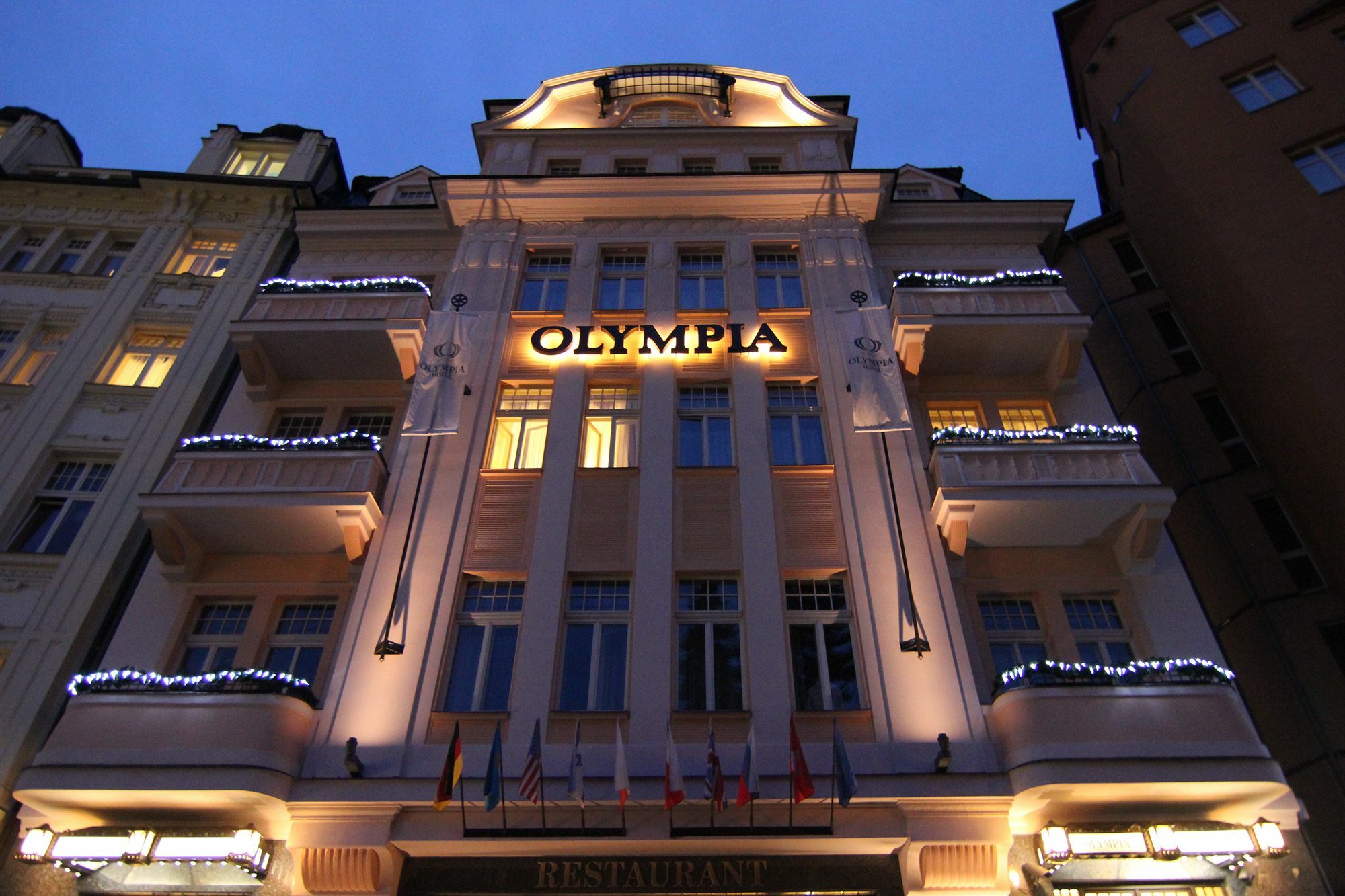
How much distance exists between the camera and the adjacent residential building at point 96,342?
16500 mm

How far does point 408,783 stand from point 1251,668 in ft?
53.1

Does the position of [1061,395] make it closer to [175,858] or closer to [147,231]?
[175,858]

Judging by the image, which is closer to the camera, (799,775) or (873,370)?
(799,775)

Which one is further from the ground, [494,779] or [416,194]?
[416,194]

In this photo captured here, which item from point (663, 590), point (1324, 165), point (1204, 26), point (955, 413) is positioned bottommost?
point (663, 590)

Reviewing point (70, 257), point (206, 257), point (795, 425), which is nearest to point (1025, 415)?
point (795, 425)

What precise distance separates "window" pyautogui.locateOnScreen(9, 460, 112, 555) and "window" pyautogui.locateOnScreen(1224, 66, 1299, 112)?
94.7ft

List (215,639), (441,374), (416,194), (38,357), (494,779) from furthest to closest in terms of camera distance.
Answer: (416,194)
(38,357)
(441,374)
(215,639)
(494,779)

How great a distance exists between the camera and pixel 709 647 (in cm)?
1514

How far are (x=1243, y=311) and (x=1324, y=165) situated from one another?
14.3 ft

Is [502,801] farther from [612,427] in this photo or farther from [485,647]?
[612,427]

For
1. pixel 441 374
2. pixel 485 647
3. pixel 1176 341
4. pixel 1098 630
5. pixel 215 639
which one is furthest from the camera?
pixel 1176 341

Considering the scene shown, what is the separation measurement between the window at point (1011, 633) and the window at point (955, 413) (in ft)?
15.2

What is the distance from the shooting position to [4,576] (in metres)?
17.1
